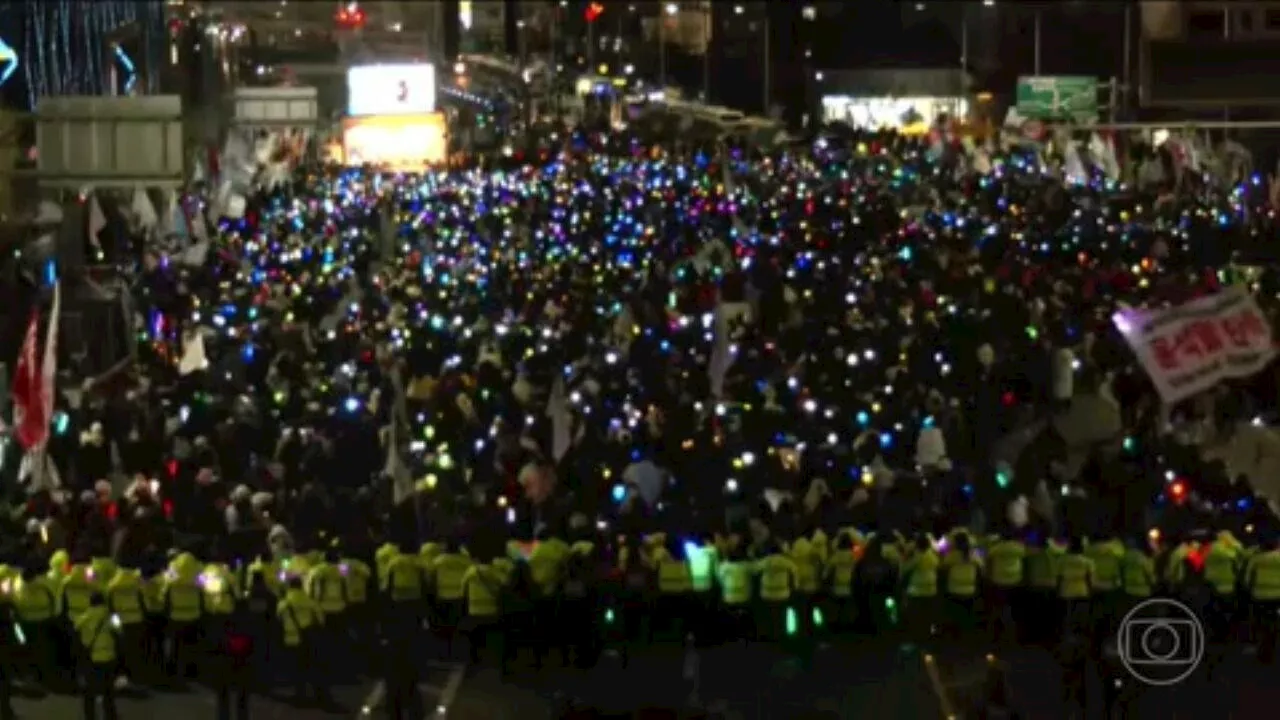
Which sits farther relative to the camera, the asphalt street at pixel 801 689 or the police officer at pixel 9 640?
the police officer at pixel 9 640

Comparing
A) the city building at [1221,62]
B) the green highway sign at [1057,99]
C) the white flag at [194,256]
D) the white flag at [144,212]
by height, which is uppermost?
the city building at [1221,62]

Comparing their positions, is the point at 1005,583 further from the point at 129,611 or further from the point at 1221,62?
Answer: the point at 129,611

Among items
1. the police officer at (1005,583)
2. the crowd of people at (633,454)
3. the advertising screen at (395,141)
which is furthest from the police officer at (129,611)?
the advertising screen at (395,141)

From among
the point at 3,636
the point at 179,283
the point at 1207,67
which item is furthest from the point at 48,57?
the point at 1207,67

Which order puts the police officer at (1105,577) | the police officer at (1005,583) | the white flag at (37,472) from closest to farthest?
the police officer at (1105,577) < the police officer at (1005,583) < the white flag at (37,472)

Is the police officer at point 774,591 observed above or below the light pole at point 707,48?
below

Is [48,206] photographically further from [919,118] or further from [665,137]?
[919,118]

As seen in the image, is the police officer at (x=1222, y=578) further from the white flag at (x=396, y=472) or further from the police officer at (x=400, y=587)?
the white flag at (x=396, y=472)
